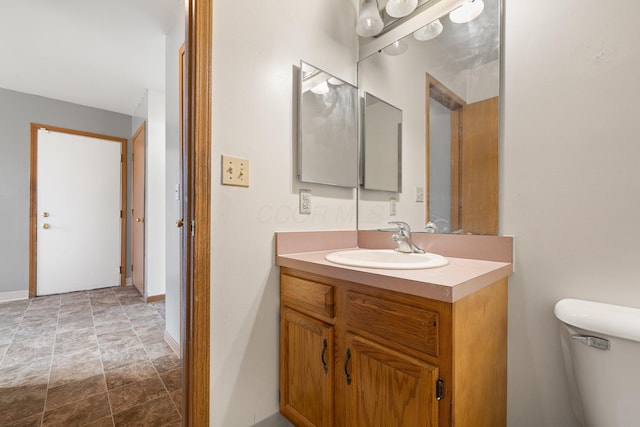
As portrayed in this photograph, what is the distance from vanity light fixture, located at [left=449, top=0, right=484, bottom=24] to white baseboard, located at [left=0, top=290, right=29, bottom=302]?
4768 millimetres

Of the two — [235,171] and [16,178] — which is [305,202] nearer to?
[235,171]

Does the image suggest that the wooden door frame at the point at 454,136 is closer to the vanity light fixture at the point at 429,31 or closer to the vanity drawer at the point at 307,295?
the vanity light fixture at the point at 429,31

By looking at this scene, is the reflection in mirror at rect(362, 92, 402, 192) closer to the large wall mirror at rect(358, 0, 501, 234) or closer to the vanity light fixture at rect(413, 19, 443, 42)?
the large wall mirror at rect(358, 0, 501, 234)

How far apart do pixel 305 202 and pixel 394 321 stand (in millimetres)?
728

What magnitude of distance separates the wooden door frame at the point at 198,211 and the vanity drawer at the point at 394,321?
0.54m

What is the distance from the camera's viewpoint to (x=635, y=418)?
73 centimetres

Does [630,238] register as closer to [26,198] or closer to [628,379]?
[628,379]

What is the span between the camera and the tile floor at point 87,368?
1.44 metres

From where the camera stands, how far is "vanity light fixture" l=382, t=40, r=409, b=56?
1467 millimetres

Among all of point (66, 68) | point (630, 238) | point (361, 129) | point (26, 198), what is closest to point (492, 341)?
point (630, 238)

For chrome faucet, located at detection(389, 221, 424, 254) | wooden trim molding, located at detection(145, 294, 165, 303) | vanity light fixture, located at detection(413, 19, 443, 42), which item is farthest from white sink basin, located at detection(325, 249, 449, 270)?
wooden trim molding, located at detection(145, 294, 165, 303)

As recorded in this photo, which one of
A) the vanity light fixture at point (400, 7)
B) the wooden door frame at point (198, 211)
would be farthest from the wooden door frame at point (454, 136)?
the wooden door frame at point (198, 211)

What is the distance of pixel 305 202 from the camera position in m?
1.39

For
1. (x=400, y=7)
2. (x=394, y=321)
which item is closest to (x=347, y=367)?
(x=394, y=321)
